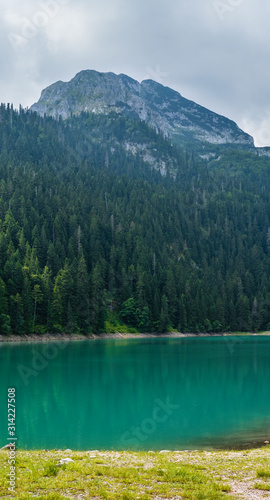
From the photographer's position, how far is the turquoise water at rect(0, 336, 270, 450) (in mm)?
25875

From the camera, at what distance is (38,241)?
5143 inches

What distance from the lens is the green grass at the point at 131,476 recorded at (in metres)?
12.1

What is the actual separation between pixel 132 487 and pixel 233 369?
Answer: 50.9 m

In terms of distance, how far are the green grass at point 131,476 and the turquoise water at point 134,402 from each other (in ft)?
21.2

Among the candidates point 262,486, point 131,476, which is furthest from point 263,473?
point 131,476

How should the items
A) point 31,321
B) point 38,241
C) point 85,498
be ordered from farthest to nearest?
point 38,241 → point 31,321 → point 85,498

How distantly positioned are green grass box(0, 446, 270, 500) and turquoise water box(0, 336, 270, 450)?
21.2 feet

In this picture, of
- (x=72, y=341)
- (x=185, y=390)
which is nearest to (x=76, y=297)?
(x=72, y=341)

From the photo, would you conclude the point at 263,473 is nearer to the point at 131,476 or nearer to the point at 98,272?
the point at 131,476

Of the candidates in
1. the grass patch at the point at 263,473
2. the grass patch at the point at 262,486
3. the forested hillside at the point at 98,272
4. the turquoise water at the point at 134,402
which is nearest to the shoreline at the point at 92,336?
the forested hillside at the point at 98,272

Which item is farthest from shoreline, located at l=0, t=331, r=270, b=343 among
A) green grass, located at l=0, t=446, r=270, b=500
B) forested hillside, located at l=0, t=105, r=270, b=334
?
green grass, located at l=0, t=446, r=270, b=500

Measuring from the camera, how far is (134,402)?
1453 inches

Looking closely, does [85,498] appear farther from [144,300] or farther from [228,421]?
[144,300]

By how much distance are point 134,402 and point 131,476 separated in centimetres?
2334
